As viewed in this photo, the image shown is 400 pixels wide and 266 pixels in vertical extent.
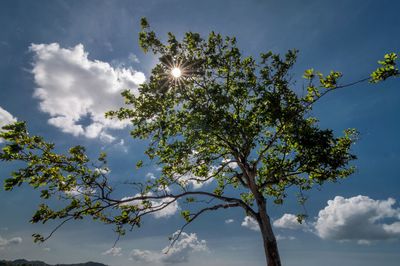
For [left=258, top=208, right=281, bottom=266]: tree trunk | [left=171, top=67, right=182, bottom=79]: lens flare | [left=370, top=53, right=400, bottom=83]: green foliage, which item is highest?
[left=171, top=67, right=182, bottom=79]: lens flare

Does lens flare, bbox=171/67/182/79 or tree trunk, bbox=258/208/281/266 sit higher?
lens flare, bbox=171/67/182/79

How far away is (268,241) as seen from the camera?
633 inches

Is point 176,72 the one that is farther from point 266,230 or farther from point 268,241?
point 268,241

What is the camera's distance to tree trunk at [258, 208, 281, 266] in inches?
610

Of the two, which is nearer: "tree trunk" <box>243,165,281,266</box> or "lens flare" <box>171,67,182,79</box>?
"tree trunk" <box>243,165,281,266</box>

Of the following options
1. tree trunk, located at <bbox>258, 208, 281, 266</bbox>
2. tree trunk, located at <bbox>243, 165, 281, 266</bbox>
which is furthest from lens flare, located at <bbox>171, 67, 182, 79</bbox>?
tree trunk, located at <bbox>258, 208, 281, 266</bbox>

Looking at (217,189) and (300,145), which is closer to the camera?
(300,145)

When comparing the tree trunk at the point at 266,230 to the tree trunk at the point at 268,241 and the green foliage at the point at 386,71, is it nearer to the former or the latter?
the tree trunk at the point at 268,241

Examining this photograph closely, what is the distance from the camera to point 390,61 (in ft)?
43.1

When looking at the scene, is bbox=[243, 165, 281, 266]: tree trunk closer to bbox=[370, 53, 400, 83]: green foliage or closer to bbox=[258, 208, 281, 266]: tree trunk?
bbox=[258, 208, 281, 266]: tree trunk

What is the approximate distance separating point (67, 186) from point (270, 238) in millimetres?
11516

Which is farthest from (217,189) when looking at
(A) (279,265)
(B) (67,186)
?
(B) (67,186)

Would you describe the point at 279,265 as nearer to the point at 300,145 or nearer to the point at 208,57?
the point at 300,145

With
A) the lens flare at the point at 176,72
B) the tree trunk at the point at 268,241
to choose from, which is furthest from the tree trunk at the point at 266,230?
the lens flare at the point at 176,72
